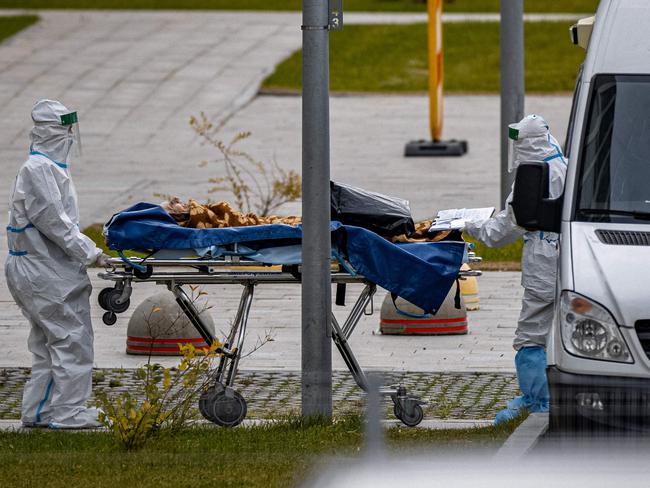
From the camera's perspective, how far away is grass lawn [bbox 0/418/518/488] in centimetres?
737

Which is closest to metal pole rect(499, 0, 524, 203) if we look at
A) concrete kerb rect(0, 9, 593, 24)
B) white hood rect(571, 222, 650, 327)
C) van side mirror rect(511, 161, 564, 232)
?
van side mirror rect(511, 161, 564, 232)

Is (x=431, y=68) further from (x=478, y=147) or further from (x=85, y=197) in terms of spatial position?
(x=85, y=197)

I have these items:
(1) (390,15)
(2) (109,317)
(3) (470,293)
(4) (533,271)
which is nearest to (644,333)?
(4) (533,271)

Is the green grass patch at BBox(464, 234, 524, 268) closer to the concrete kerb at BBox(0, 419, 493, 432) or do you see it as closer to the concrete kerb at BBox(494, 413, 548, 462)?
the concrete kerb at BBox(0, 419, 493, 432)

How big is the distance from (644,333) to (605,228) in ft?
2.55

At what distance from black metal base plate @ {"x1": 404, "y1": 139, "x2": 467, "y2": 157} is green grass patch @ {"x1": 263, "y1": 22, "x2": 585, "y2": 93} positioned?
520 cm

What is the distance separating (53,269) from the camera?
29.7 feet

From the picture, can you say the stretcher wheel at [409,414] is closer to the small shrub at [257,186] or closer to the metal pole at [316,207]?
the metal pole at [316,207]

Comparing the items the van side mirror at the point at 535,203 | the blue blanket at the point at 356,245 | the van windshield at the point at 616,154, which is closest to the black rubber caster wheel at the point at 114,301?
the blue blanket at the point at 356,245

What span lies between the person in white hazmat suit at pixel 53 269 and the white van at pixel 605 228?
110 inches

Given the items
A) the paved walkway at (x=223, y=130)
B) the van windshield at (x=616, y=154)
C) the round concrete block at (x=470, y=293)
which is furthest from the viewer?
the round concrete block at (x=470, y=293)

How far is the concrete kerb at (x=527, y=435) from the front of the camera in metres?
7.35

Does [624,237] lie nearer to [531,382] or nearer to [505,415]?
[531,382]

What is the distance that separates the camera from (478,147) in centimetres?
2412
